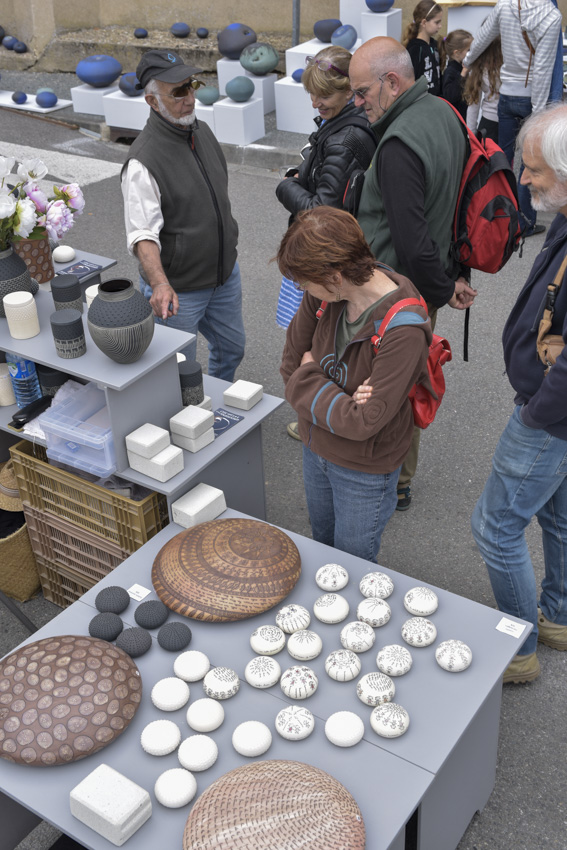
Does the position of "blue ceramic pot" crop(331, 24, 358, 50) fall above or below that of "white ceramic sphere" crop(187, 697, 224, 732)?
above

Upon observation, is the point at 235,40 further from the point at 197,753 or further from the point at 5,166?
the point at 197,753

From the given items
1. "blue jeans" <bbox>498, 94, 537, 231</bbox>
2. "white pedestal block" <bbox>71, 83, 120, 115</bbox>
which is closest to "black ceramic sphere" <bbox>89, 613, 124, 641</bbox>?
"blue jeans" <bbox>498, 94, 537, 231</bbox>

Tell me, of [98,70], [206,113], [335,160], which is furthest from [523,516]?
[98,70]

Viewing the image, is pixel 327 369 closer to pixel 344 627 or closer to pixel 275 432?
pixel 344 627

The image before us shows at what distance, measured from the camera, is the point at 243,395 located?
3.07 meters

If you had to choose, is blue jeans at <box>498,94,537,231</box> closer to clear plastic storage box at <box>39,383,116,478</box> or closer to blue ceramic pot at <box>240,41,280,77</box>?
blue ceramic pot at <box>240,41,280,77</box>

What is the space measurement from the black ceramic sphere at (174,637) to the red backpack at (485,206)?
1829mm

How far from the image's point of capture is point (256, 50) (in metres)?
8.19

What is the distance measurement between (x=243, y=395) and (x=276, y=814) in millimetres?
1588

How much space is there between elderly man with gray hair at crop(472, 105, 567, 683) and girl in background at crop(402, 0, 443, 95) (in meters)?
3.89

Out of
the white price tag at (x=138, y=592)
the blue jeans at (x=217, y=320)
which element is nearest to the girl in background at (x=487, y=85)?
the blue jeans at (x=217, y=320)

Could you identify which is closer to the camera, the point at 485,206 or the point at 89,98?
the point at 485,206

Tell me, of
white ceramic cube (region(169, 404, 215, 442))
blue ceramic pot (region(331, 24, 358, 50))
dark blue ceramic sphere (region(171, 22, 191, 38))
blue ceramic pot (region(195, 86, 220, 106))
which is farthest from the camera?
dark blue ceramic sphere (region(171, 22, 191, 38))

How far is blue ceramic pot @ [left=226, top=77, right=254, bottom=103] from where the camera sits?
8.02 meters
